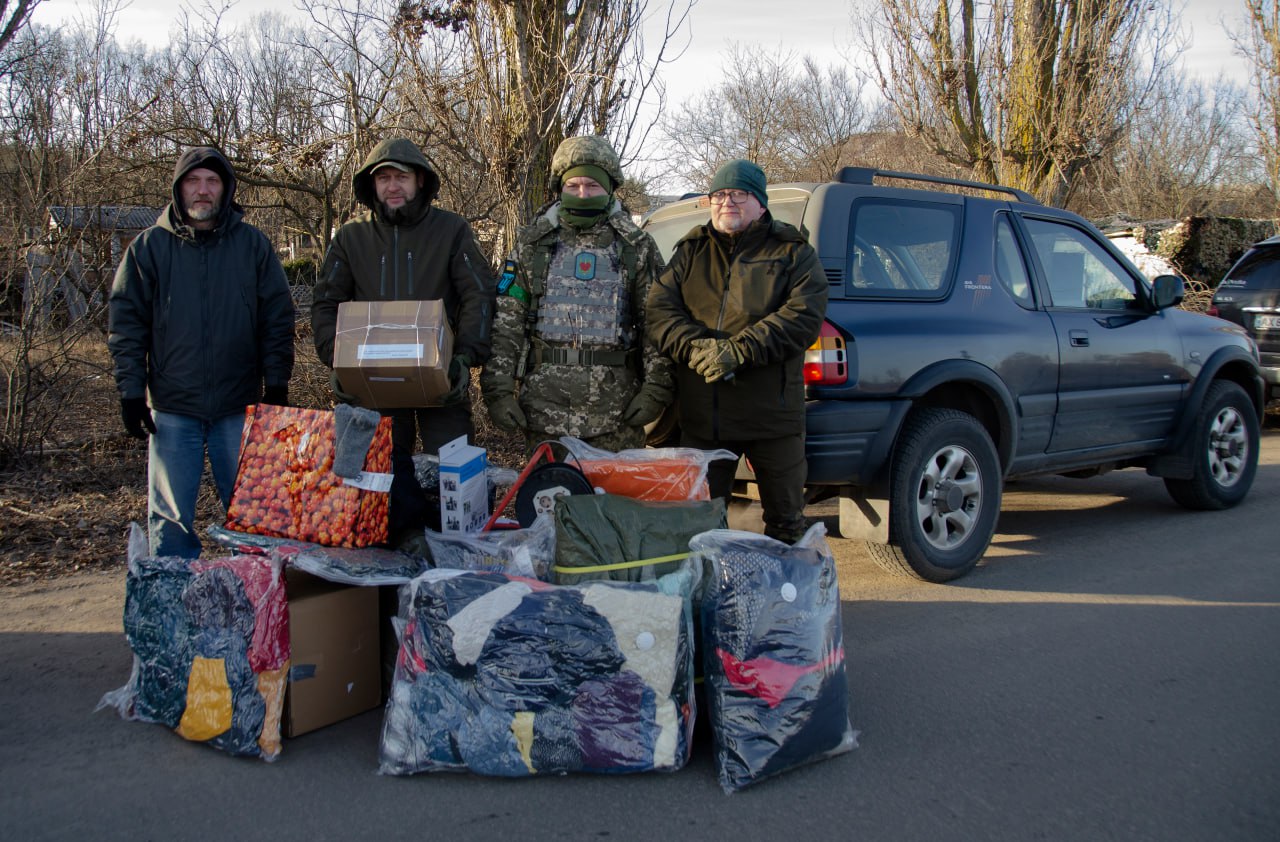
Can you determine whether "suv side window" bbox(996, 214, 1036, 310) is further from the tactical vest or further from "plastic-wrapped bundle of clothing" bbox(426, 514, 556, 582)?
"plastic-wrapped bundle of clothing" bbox(426, 514, 556, 582)

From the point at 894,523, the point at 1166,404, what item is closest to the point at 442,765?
the point at 894,523

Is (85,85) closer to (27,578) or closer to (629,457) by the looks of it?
(27,578)

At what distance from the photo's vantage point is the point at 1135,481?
7.68m

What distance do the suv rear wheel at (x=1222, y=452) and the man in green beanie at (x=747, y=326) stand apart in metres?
3.43

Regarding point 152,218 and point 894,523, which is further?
point 152,218

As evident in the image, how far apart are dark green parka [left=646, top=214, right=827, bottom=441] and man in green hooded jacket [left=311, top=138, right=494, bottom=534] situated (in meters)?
0.78

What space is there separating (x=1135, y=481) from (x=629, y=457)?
5548mm

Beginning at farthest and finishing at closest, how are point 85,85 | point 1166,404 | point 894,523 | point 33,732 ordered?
point 85,85
point 1166,404
point 894,523
point 33,732

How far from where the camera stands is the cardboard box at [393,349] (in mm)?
3697

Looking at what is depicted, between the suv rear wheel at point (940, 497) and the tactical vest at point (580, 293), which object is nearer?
the tactical vest at point (580, 293)

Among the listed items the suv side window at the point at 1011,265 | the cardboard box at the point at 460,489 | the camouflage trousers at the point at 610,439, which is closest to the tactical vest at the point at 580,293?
the camouflage trousers at the point at 610,439

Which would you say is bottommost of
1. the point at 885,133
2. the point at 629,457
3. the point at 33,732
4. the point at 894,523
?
the point at 33,732

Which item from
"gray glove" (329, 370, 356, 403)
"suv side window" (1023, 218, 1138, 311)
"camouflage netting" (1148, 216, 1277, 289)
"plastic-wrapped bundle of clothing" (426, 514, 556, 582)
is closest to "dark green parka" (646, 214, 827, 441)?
"plastic-wrapped bundle of clothing" (426, 514, 556, 582)

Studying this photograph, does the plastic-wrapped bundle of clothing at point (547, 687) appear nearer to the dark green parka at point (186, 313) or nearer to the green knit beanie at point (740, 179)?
the dark green parka at point (186, 313)
